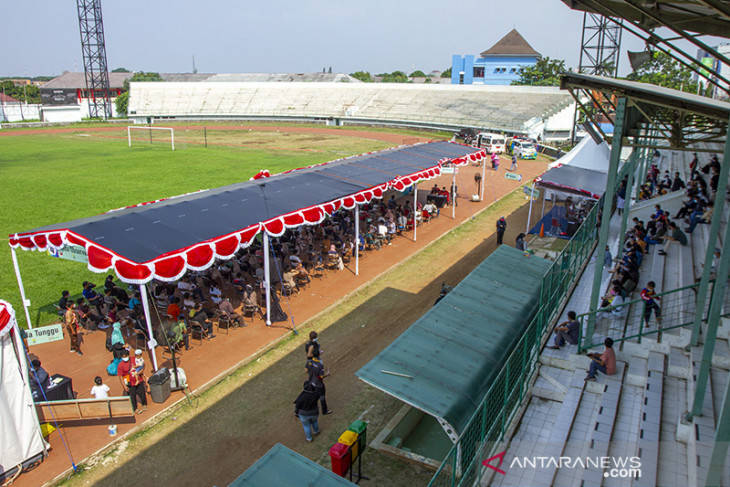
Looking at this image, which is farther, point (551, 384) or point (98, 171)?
point (98, 171)

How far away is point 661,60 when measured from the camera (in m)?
58.8

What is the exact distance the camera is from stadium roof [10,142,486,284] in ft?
36.0

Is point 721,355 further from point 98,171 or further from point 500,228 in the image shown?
point 98,171

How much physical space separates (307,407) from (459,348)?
2887 mm

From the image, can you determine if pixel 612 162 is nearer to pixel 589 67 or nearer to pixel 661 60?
pixel 589 67

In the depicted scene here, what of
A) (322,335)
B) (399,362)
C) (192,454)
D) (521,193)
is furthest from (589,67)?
(192,454)

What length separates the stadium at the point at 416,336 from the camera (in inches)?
285

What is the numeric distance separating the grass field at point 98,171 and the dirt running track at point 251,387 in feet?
17.8

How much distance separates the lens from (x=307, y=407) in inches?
346

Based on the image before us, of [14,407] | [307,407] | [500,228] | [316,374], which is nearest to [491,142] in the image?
[500,228]

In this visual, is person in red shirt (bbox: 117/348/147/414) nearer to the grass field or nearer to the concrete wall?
the grass field

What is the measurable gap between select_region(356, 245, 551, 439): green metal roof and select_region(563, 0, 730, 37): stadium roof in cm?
Answer: 570

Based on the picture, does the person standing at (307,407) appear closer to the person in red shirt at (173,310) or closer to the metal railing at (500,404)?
the metal railing at (500,404)

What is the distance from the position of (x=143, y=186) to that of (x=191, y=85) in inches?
2271
